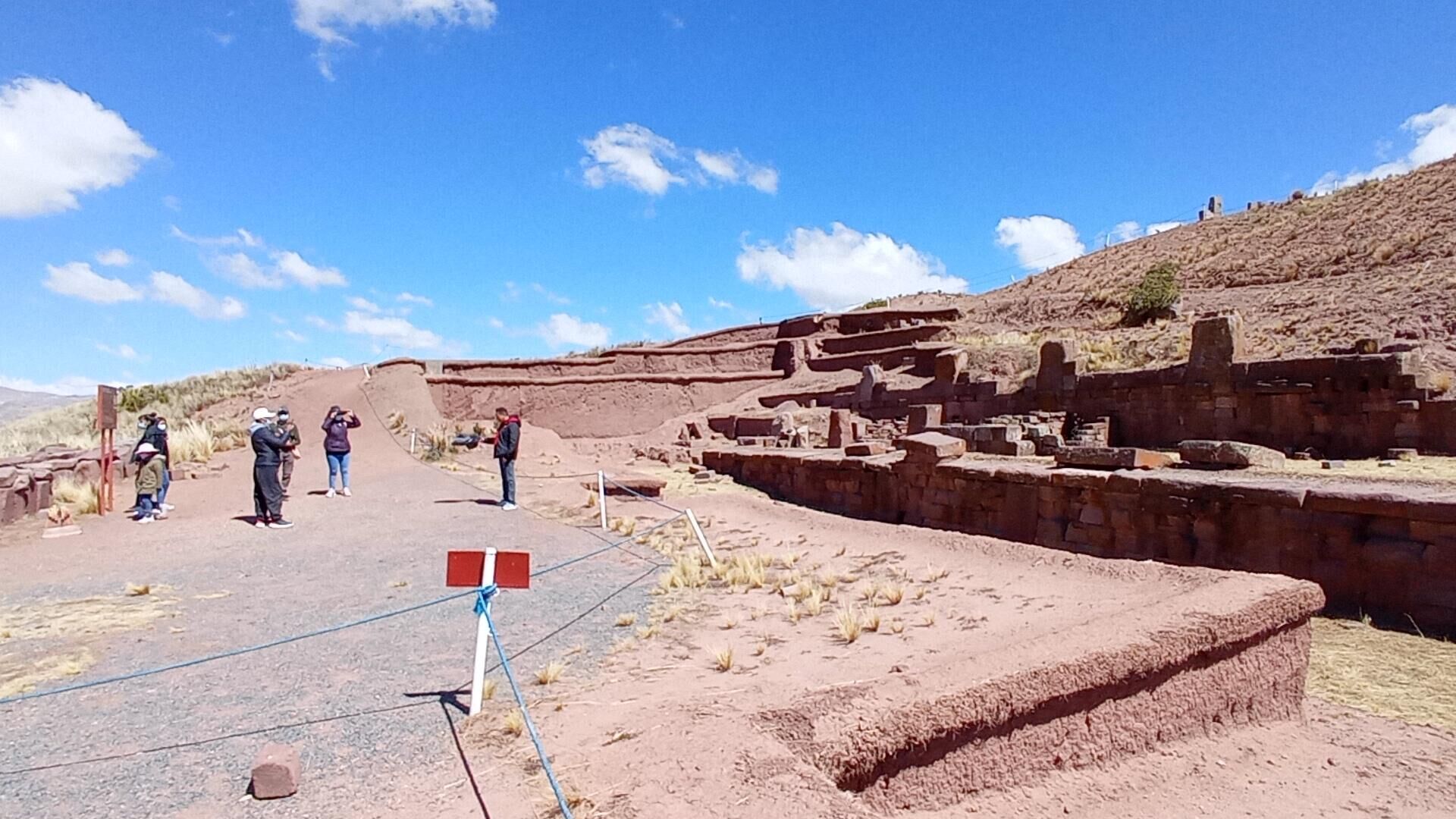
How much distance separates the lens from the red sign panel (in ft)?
17.2

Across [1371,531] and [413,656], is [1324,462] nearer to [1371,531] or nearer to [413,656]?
[1371,531]

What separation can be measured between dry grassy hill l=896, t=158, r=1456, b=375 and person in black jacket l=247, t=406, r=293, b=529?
712 inches

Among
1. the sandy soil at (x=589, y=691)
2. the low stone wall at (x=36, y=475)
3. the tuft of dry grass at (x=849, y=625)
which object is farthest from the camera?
the low stone wall at (x=36, y=475)

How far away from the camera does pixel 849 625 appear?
6.32m

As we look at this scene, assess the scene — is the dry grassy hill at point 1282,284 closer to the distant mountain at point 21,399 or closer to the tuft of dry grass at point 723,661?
the tuft of dry grass at point 723,661

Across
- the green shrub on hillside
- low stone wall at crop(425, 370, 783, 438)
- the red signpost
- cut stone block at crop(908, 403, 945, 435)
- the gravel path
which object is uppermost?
the green shrub on hillside

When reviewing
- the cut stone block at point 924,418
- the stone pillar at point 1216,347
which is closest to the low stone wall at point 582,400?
the cut stone block at point 924,418

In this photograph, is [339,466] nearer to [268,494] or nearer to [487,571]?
[268,494]

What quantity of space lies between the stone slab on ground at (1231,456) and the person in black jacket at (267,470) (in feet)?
42.1

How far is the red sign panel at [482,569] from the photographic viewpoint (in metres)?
5.23

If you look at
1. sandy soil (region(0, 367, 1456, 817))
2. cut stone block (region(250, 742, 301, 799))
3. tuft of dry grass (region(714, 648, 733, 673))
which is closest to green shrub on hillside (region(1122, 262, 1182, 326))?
sandy soil (region(0, 367, 1456, 817))

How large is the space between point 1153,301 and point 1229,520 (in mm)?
25010

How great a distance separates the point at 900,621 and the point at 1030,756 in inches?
88.0

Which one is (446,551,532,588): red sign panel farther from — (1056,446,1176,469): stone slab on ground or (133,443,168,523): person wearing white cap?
(133,443,168,523): person wearing white cap
